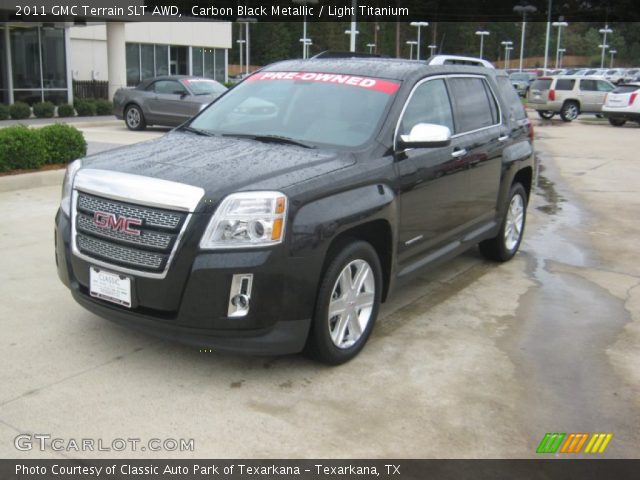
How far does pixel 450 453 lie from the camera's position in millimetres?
3404

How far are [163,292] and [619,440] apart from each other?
2537mm

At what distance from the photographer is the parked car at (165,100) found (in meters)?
18.5

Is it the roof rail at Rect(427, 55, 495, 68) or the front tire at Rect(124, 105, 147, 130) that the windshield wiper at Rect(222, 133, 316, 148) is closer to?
the roof rail at Rect(427, 55, 495, 68)

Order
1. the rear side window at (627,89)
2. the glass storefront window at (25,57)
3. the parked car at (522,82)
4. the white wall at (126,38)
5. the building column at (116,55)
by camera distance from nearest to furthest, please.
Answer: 1. the glass storefront window at (25,57)
2. the rear side window at (627,89)
3. the building column at (116,55)
4. the white wall at (126,38)
5. the parked car at (522,82)

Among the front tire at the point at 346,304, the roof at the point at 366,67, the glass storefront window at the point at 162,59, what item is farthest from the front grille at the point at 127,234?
the glass storefront window at the point at 162,59

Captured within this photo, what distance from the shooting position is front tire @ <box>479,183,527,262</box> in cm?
675

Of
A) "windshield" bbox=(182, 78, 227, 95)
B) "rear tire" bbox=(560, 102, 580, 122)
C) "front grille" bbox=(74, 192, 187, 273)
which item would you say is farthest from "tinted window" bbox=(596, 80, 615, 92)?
"front grille" bbox=(74, 192, 187, 273)

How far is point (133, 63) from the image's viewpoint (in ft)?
99.7

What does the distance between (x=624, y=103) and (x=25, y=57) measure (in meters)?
21.3

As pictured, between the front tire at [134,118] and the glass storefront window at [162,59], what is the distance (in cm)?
1273

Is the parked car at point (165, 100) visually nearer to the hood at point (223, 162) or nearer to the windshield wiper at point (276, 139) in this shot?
the windshield wiper at point (276, 139)

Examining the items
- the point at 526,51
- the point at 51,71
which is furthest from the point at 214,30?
the point at 526,51

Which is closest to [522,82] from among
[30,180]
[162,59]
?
[162,59]

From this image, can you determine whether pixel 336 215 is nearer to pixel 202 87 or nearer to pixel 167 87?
pixel 202 87
